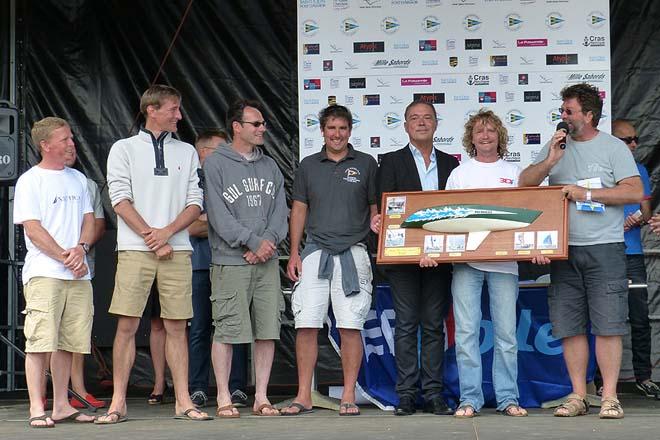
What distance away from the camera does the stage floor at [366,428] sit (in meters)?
5.75

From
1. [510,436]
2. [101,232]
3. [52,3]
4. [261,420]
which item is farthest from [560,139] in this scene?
[52,3]

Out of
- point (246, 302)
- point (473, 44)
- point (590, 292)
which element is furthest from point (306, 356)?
point (473, 44)

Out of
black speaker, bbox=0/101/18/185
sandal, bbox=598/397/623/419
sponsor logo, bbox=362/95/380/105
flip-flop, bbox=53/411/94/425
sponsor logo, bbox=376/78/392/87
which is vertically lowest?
flip-flop, bbox=53/411/94/425

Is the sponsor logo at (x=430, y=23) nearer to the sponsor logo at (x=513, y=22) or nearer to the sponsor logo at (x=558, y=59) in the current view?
the sponsor logo at (x=513, y=22)

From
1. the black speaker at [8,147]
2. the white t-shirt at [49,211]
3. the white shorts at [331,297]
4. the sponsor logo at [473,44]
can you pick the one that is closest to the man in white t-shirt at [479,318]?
the white shorts at [331,297]

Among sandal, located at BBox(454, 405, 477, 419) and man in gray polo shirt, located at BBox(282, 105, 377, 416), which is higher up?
man in gray polo shirt, located at BBox(282, 105, 377, 416)

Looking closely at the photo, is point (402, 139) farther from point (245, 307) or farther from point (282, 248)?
point (245, 307)

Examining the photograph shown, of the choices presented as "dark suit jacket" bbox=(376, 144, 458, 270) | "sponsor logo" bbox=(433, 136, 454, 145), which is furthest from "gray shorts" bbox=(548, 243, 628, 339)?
"sponsor logo" bbox=(433, 136, 454, 145)

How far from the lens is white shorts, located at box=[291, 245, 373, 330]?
21.8 ft

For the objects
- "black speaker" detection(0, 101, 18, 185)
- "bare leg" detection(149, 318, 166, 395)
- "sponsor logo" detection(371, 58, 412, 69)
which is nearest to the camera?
"black speaker" detection(0, 101, 18, 185)

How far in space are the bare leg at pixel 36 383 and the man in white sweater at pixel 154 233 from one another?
0.35 metres

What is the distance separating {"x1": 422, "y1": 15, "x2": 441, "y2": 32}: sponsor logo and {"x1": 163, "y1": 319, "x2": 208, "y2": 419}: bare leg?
9.36ft

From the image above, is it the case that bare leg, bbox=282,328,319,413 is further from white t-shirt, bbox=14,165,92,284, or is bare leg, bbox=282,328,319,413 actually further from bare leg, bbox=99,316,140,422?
white t-shirt, bbox=14,165,92,284

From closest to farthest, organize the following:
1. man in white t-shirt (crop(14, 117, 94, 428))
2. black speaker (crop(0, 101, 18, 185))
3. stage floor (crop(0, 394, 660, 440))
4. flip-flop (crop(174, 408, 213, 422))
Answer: stage floor (crop(0, 394, 660, 440))
man in white t-shirt (crop(14, 117, 94, 428))
flip-flop (crop(174, 408, 213, 422))
black speaker (crop(0, 101, 18, 185))
